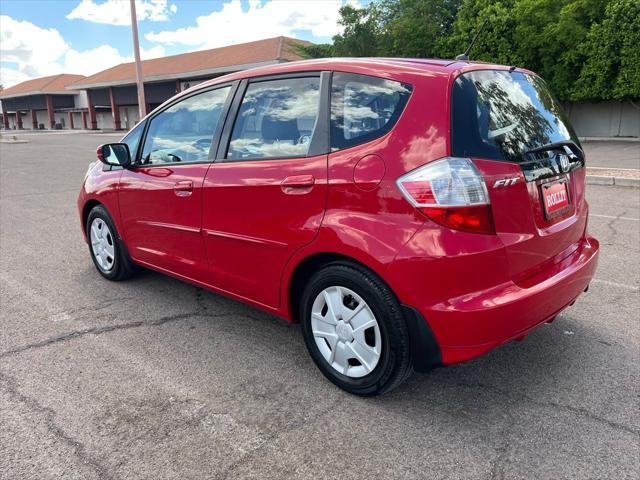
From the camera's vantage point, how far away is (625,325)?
3.53 m

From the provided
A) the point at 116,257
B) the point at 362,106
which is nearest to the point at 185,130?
the point at 116,257

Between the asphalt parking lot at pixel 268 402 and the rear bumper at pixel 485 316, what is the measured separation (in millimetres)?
448

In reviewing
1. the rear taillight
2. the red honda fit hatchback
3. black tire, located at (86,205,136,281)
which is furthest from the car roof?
black tire, located at (86,205,136,281)

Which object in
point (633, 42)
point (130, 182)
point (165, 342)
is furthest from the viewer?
point (633, 42)

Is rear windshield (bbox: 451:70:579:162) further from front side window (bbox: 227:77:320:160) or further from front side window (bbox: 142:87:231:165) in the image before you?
front side window (bbox: 142:87:231:165)

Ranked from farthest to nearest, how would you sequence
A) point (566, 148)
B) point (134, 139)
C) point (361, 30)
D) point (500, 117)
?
point (361, 30) < point (134, 139) < point (566, 148) < point (500, 117)

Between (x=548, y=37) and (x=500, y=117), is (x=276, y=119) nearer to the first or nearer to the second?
(x=500, y=117)

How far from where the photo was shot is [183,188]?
3.46 m

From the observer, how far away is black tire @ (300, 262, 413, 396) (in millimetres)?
2449

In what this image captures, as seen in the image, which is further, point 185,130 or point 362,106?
point 185,130

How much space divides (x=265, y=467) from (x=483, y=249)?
1.34 meters

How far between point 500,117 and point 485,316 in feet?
3.18

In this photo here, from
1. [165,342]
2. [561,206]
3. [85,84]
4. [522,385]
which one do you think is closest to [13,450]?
[165,342]

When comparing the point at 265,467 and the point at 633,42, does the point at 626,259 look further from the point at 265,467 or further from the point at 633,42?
the point at 633,42
